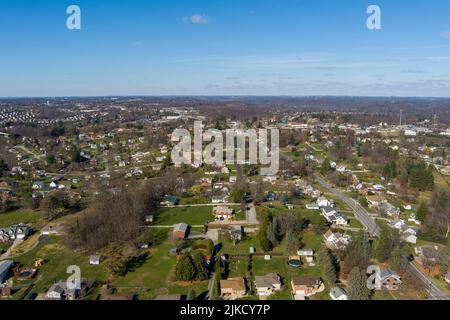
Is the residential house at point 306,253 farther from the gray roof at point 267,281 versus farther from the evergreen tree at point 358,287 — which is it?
the evergreen tree at point 358,287

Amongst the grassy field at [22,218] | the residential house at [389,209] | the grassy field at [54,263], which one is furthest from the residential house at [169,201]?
the residential house at [389,209]

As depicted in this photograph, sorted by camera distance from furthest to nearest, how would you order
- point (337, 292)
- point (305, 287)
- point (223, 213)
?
1. point (223, 213)
2. point (305, 287)
3. point (337, 292)

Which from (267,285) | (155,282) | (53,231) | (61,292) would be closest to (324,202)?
(267,285)

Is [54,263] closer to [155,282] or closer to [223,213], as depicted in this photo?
[155,282]

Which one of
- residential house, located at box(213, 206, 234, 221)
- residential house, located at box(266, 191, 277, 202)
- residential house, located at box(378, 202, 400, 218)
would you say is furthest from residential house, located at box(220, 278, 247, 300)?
residential house, located at box(378, 202, 400, 218)

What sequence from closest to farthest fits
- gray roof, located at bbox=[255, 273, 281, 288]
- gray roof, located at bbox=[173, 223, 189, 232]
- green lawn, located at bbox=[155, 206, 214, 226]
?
gray roof, located at bbox=[255, 273, 281, 288], gray roof, located at bbox=[173, 223, 189, 232], green lawn, located at bbox=[155, 206, 214, 226]

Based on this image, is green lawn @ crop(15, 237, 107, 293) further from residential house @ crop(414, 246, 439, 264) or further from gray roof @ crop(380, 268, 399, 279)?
residential house @ crop(414, 246, 439, 264)

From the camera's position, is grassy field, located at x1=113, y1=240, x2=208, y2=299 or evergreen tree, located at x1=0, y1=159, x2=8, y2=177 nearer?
grassy field, located at x1=113, y1=240, x2=208, y2=299
